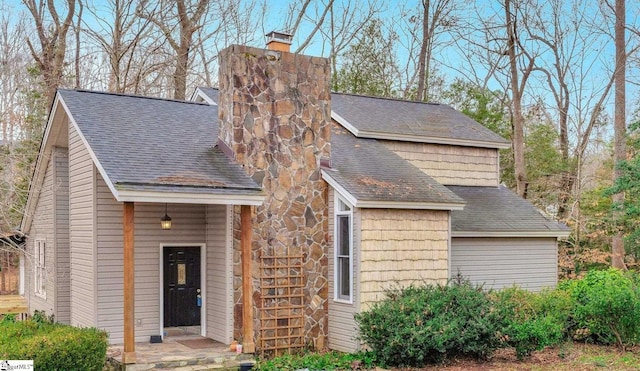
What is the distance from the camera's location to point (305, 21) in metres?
26.8

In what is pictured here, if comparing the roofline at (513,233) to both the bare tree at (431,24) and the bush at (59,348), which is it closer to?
the bush at (59,348)

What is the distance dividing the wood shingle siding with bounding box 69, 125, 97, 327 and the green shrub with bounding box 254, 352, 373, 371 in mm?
3429

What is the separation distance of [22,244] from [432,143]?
1190cm

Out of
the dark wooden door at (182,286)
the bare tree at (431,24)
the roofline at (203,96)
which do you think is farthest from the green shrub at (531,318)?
the bare tree at (431,24)

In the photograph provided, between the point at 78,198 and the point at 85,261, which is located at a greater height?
the point at 78,198

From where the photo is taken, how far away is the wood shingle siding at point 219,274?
38.7 ft

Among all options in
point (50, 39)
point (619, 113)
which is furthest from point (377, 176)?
point (50, 39)

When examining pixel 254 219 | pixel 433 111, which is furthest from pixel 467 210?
pixel 254 219

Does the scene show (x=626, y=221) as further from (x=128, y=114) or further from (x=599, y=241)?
(x=128, y=114)

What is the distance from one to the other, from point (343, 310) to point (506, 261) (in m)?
5.59

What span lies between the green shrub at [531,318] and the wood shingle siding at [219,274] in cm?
490

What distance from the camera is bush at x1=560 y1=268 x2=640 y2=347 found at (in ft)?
35.8

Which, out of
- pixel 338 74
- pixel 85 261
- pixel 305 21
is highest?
pixel 305 21

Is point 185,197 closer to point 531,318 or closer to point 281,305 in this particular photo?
point 281,305
